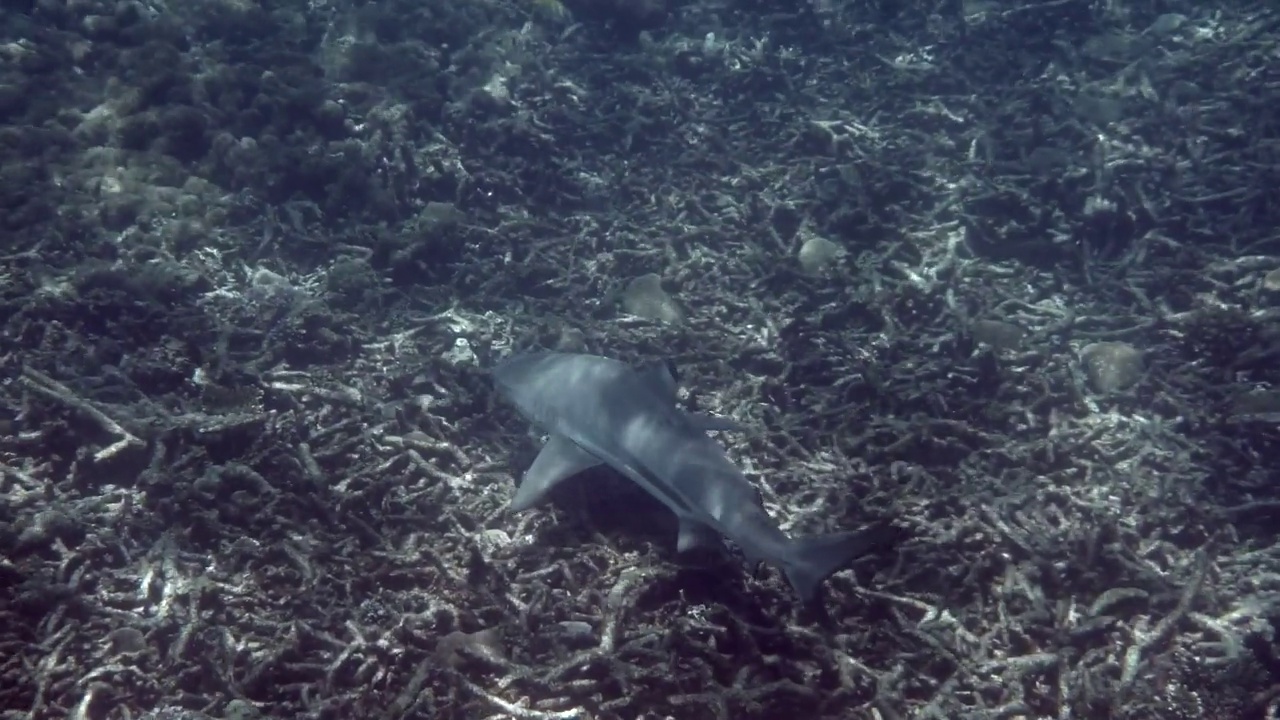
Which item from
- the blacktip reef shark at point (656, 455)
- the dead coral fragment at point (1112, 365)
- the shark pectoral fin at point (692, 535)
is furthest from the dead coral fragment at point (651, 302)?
the dead coral fragment at point (1112, 365)

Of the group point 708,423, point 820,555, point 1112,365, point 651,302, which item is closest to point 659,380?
point 708,423

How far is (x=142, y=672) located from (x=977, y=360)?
20.9 feet

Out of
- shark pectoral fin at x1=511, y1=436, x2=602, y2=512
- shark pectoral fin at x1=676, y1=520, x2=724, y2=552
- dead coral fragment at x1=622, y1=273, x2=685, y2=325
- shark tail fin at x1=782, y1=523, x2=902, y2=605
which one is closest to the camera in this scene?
shark tail fin at x1=782, y1=523, x2=902, y2=605

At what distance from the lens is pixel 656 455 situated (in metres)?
4.34

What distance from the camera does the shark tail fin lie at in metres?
3.70

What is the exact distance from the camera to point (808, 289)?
717 centimetres

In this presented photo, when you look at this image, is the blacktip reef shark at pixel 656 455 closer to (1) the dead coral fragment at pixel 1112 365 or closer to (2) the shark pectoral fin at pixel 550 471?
(2) the shark pectoral fin at pixel 550 471

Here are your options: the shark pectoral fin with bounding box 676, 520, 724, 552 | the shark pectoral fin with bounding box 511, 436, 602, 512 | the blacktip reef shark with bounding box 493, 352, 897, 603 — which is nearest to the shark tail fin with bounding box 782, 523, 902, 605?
the blacktip reef shark with bounding box 493, 352, 897, 603

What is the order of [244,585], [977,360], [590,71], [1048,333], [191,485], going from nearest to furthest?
[244,585]
[191,485]
[977,360]
[1048,333]
[590,71]

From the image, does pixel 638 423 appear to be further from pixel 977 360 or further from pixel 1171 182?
pixel 1171 182

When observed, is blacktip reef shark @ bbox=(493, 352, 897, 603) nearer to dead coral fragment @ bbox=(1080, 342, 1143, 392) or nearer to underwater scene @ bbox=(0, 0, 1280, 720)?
underwater scene @ bbox=(0, 0, 1280, 720)

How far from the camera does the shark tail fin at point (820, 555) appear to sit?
3.70m

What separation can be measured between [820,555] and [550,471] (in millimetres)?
1875

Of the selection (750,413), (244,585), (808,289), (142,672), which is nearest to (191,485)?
(244,585)
